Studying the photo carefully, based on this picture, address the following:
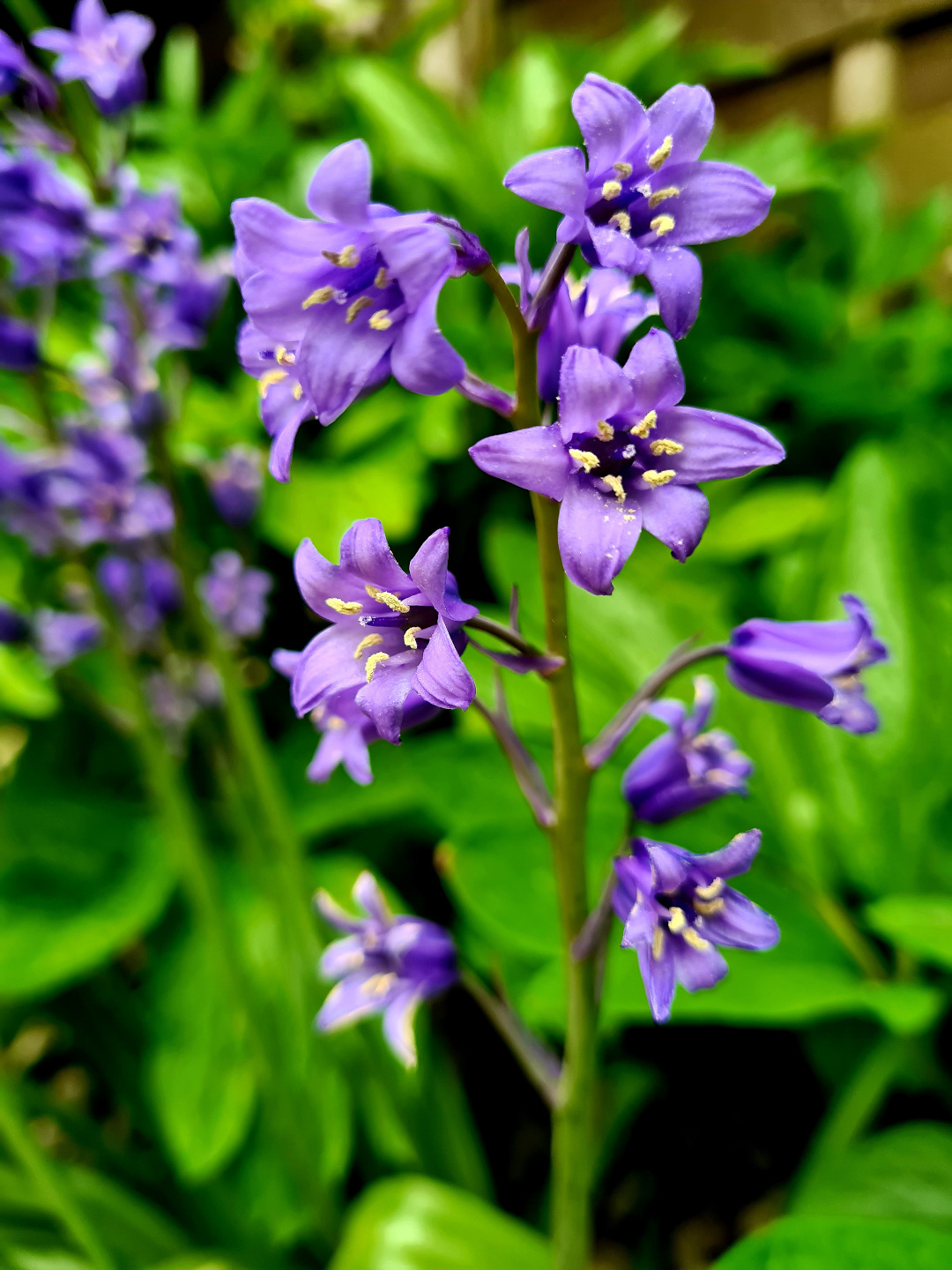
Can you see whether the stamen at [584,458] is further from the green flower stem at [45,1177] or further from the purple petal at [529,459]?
the green flower stem at [45,1177]

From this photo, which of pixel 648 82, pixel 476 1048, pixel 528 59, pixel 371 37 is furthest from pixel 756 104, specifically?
pixel 476 1048

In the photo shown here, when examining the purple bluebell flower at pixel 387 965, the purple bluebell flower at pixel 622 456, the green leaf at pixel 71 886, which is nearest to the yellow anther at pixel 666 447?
the purple bluebell flower at pixel 622 456

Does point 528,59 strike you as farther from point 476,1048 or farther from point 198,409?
point 476,1048

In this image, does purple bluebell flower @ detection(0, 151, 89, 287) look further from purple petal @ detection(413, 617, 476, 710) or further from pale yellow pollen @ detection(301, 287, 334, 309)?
purple petal @ detection(413, 617, 476, 710)

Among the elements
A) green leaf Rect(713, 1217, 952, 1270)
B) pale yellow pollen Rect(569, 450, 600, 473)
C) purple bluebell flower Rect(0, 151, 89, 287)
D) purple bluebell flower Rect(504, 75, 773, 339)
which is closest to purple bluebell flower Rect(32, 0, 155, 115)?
purple bluebell flower Rect(0, 151, 89, 287)

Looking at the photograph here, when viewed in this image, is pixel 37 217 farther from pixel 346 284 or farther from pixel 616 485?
pixel 616 485

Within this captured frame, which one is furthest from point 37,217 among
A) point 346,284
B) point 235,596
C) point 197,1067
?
point 197,1067
